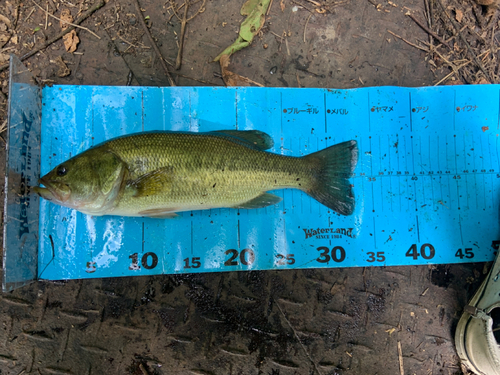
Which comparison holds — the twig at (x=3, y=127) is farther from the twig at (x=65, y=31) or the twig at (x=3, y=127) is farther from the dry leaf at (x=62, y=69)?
the dry leaf at (x=62, y=69)

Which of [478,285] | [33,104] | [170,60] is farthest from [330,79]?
[33,104]

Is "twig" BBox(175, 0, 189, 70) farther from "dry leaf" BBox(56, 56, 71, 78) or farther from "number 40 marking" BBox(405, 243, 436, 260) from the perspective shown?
"number 40 marking" BBox(405, 243, 436, 260)

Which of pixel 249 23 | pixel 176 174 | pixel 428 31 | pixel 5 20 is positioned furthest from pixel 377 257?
pixel 5 20

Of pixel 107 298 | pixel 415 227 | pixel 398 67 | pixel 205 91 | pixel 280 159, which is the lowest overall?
pixel 107 298

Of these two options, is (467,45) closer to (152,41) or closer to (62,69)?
(152,41)

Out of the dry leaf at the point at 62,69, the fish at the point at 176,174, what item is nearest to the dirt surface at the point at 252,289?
the dry leaf at the point at 62,69

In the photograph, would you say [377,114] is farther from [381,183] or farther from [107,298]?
[107,298]
